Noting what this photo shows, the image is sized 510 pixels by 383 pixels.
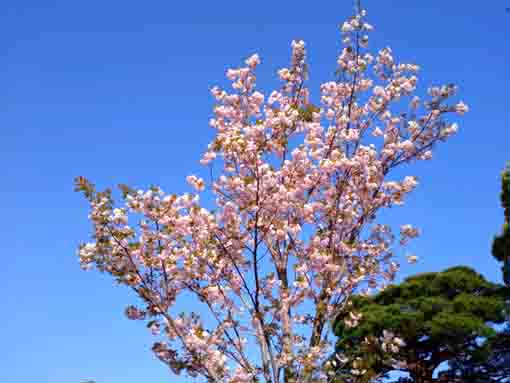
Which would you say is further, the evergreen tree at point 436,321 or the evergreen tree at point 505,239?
the evergreen tree at point 436,321

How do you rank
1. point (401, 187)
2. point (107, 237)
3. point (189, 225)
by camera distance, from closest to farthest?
point (107, 237) → point (189, 225) → point (401, 187)

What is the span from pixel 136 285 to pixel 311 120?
308cm

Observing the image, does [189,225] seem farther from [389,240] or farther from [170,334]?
[389,240]

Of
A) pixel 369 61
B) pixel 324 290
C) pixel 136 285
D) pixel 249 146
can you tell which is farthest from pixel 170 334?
pixel 369 61

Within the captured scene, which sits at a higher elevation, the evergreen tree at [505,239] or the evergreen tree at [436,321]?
the evergreen tree at [505,239]

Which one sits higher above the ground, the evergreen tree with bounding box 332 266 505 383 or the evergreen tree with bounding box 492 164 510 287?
the evergreen tree with bounding box 492 164 510 287

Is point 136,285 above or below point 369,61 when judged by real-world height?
below

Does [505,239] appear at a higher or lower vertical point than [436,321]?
higher

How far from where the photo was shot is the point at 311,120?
7832 millimetres

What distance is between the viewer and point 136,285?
6.77 meters

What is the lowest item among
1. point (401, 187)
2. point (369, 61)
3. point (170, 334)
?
point (170, 334)

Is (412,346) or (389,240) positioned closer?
(389,240)

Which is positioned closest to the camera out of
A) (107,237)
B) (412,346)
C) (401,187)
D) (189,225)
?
(107,237)

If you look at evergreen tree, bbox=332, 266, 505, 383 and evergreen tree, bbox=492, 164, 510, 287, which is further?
evergreen tree, bbox=332, 266, 505, 383
